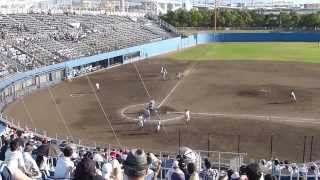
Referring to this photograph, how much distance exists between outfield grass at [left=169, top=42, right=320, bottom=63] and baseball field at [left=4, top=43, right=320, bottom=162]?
343 centimetres

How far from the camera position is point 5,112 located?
3809cm

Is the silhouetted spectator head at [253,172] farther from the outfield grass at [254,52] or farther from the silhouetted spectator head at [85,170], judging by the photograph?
the outfield grass at [254,52]

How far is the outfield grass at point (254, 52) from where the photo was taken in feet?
222

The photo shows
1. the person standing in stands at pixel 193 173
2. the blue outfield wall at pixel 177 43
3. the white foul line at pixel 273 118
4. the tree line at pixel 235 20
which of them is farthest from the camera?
the tree line at pixel 235 20

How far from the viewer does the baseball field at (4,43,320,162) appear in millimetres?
29344

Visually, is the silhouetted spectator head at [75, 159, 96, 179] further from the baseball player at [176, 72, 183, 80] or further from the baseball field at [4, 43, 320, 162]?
the baseball player at [176, 72, 183, 80]

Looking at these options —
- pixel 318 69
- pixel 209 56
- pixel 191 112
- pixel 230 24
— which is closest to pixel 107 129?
pixel 191 112

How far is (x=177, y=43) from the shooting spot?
83000 mm

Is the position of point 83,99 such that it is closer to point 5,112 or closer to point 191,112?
point 5,112

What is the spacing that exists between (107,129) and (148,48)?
4219cm

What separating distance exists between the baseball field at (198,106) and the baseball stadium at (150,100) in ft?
0.32

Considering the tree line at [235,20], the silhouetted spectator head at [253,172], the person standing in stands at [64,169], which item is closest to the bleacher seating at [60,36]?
the tree line at [235,20]

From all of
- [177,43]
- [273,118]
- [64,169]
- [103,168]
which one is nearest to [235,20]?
[177,43]

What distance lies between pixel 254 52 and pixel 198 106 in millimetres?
38464
